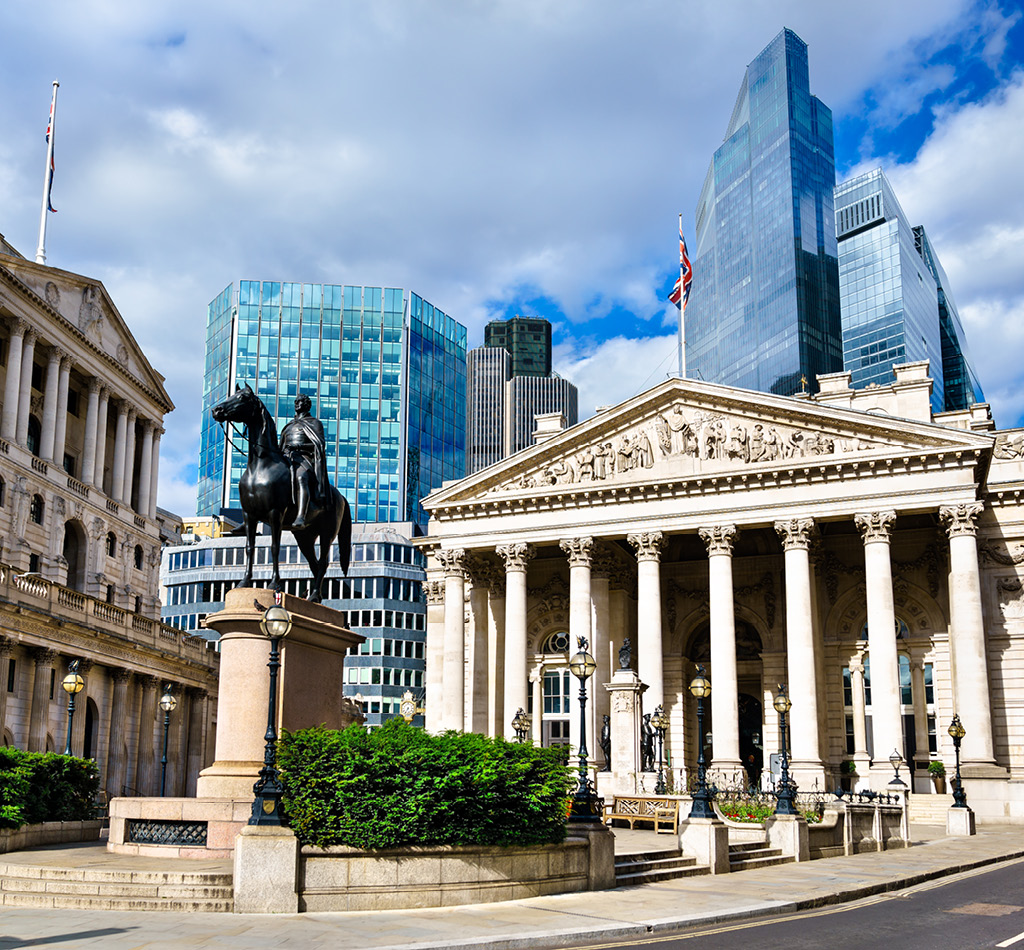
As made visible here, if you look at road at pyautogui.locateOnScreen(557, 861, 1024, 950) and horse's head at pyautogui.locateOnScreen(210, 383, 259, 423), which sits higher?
horse's head at pyautogui.locateOnScreen(210, 383, 259, 423)

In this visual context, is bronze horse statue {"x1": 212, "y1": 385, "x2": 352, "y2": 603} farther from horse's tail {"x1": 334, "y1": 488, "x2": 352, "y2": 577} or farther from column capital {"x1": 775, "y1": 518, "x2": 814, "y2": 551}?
column capital {"x1": 775, "y1": 518, "x2": 814, "y2": 551}

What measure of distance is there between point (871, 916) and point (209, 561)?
91750 mm

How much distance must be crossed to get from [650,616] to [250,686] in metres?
34.2

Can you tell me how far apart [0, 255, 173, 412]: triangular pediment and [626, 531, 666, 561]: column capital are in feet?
110

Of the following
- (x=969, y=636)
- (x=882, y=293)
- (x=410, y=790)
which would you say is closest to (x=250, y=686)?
(x=410, y=790)

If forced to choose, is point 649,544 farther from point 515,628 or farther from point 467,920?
point 467,920

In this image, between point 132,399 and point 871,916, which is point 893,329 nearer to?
point 132,399

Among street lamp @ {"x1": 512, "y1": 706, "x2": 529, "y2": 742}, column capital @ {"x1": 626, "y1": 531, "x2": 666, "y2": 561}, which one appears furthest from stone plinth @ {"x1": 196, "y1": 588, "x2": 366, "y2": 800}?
column capital @ {"x1": 626, "y1": 531, "x2": 666, "y2": 561}

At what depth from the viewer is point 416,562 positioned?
108562 mm

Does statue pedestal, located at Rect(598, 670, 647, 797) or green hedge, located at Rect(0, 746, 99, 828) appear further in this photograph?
statue pedestal, located at Rect(598, 670, 647, 797)

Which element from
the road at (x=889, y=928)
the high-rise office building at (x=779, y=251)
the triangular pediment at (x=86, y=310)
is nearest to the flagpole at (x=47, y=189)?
the triangular pediment at (x=86, y=310)

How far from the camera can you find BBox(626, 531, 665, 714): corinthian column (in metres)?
50.1

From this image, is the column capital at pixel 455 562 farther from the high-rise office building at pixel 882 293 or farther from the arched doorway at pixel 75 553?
the high-rise office building at pixel 882 293

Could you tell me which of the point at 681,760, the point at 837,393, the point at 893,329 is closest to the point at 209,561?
the point at 681,760
